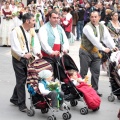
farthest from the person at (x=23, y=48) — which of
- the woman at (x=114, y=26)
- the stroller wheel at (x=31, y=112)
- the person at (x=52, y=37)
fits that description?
the woman at (x=114, y=26)

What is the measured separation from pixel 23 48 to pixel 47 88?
0.82 m

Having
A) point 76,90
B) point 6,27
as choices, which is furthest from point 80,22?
point 76,90

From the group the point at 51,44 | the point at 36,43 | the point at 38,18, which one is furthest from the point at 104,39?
the point at 38,18

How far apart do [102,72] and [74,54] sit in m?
2.99

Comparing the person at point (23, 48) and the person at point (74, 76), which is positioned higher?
the person at point (23, 48)

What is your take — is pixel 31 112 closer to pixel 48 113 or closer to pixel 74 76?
pixel 48 113

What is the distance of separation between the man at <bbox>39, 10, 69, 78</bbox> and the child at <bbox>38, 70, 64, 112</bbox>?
65cm

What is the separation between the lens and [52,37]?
7633 mm

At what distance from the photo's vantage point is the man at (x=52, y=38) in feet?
24.7

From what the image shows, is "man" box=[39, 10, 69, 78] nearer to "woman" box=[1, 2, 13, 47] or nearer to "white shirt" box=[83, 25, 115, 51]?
"white shirt" box=[83, 25, 115, 51]

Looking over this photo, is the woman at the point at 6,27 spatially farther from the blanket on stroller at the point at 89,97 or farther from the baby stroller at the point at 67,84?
the blanket on stroller at the point at 89,97

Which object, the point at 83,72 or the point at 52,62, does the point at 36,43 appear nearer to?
the point at 52,62

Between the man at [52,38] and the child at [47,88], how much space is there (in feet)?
2.15

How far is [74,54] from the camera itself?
14320 millimetres
